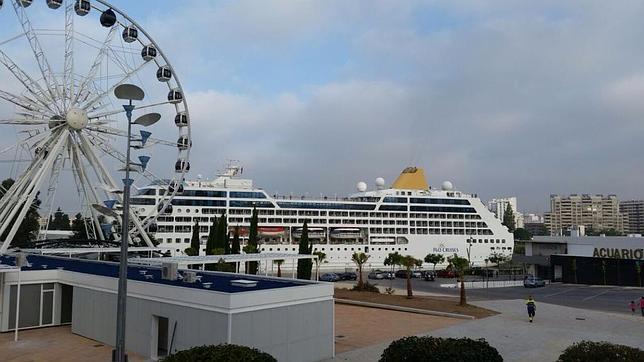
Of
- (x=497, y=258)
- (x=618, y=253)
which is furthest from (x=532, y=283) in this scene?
(x=497, y=258)

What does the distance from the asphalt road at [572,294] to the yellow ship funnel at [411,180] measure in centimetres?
3513

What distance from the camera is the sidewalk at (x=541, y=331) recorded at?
17520mm

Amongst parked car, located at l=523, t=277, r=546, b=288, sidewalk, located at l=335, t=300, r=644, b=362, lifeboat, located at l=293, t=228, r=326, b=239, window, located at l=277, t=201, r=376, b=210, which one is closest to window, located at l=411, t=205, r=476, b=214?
window, located at l=277, t=201, r=376, b=210

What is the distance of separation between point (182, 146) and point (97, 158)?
4.75 m

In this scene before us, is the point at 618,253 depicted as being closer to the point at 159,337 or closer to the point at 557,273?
the point at 557,273

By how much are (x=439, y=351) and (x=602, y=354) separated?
3111mm

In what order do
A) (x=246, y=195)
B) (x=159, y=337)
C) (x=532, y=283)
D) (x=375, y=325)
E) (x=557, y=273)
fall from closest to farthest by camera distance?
(x=159, y=337), (x=375, y=325), (x=532, y=283), (x=557, y=273), (x=246, y=195)

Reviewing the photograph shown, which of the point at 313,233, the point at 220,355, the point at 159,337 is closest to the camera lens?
the point at 220,355

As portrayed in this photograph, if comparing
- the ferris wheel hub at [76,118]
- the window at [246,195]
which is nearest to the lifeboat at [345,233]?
the window at [246,195]

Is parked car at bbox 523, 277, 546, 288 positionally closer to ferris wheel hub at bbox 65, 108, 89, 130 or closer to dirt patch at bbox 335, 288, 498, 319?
dirt patch at bbox 335, 288, 498, 319

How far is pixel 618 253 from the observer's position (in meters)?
43.6

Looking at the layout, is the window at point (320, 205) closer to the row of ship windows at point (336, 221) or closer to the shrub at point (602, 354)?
the row of ship windows at point (336, 221)

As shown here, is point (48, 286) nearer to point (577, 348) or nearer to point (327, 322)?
point (327, 322)

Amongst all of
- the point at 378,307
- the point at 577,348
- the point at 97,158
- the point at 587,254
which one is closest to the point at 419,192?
the point at 587,254
